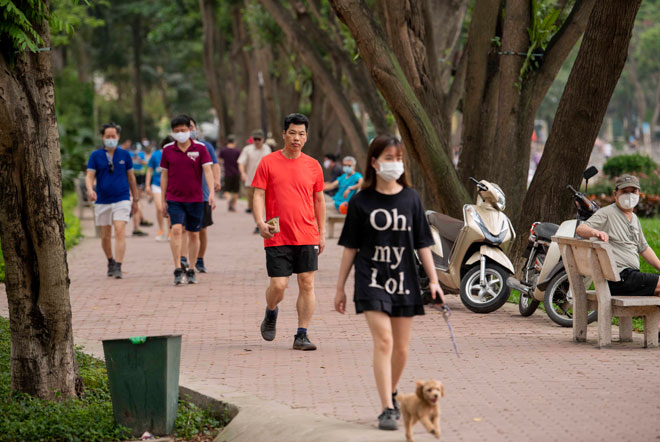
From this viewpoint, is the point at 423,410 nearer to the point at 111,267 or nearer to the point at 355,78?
the point at 111,267

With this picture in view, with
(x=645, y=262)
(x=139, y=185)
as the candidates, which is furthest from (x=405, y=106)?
(x=139, y=185)

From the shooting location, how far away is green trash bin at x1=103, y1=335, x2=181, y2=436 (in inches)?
246

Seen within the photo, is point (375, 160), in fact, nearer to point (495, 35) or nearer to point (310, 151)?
point (495, 35)

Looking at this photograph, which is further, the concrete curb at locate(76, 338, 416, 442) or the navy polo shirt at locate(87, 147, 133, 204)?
the navy polo shirt at locate(87, 147, 133, 204)

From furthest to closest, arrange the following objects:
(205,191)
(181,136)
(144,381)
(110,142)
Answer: (110,142) → (205,191) → (181,136) → (144,381)

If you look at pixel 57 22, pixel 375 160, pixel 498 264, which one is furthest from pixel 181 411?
pixel 498 264

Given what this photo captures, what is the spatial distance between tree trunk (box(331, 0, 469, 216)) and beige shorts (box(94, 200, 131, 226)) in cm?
356

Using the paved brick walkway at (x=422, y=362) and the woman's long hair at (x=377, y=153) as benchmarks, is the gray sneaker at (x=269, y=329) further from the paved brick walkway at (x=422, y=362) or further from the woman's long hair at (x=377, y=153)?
the woman's long hair at (x=377, y=153)

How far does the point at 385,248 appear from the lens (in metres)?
5.92

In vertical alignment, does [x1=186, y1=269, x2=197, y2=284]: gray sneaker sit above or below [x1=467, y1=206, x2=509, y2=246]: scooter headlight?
below

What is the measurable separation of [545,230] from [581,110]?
5.61 ft

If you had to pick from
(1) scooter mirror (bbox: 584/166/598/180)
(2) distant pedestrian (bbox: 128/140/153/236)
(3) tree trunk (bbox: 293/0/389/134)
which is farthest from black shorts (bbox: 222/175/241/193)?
(1) scooter mirror (bbox: 584/166/598/180)

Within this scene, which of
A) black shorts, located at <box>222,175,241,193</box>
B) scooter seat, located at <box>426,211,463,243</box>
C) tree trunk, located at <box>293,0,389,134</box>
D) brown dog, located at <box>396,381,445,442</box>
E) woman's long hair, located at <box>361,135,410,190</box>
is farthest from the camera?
black shorts, located at <box>222,175,241,193</box>

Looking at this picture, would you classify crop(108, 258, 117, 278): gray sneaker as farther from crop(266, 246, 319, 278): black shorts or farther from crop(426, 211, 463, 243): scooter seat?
crop(266, 246, 319, 278): black shorts
